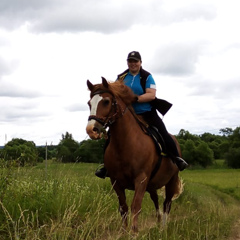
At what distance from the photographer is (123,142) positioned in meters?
6.08

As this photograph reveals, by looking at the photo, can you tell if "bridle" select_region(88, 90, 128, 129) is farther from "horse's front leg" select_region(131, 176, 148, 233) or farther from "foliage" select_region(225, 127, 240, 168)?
"foliage" select_region(225, 127, 240, 168)

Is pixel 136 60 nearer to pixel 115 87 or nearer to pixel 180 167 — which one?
pixel 115 87

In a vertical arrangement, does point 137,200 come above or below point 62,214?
above

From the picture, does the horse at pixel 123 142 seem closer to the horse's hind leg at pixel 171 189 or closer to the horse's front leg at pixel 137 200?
the horse's front leg at pixel 137 200

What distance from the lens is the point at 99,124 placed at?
538cm

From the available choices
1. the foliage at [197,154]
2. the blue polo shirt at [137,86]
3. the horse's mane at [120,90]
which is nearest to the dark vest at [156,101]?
the blue polo shirt at [137,86]

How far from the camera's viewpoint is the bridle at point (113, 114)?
5427 mm

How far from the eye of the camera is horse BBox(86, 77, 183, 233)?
18.5 ft

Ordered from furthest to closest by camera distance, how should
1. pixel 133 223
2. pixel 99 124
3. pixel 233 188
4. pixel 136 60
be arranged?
pixel 233 188 < pixel 136 60 < pixel 133 223 < pixel 99 124

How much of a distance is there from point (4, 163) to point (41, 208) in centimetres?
108

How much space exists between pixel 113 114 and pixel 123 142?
0.52 metres

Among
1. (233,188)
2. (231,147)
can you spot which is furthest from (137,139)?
(231,147)

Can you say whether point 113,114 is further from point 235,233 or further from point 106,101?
point 235,233

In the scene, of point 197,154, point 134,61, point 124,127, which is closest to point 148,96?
point 134,61
